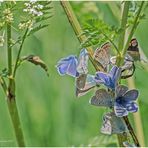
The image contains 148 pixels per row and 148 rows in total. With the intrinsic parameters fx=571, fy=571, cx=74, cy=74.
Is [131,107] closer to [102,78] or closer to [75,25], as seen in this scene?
[102,78]

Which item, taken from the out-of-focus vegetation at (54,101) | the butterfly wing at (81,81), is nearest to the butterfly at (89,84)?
the butterfly wing at (81,81)

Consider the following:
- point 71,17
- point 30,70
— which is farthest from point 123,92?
point 30,70

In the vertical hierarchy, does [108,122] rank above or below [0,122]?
above

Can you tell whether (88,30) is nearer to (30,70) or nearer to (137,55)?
(137,55)

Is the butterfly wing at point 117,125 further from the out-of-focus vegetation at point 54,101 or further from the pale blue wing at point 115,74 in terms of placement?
the out-of-focus vegetation at point 54,101

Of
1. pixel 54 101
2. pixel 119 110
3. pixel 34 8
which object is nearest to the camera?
pixel 119 110

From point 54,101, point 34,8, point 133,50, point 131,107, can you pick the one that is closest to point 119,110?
point 131,107
